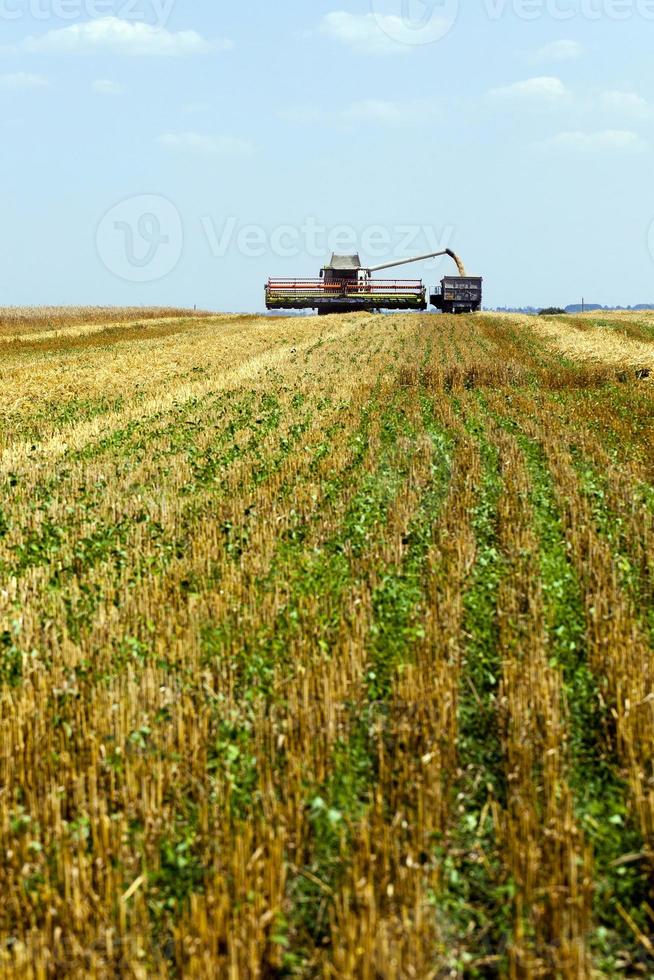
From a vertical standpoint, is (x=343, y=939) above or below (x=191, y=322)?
below

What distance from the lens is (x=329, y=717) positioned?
4938mm

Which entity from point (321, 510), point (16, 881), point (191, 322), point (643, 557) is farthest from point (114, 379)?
point (191, 322)

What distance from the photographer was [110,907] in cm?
356

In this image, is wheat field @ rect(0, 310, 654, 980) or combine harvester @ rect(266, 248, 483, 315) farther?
combine harvester @ rect(266, 248, 483, 315)

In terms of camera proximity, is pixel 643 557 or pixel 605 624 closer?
pixel 605 624

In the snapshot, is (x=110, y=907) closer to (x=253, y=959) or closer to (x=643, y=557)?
(x=253, y=959)

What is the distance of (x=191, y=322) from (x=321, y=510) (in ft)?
172

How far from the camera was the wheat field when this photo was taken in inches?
137

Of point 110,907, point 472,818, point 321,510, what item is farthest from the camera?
point 321,510

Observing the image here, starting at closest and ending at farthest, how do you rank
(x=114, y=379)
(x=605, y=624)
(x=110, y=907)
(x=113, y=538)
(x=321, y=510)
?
(x=110, y=907) → (x=605, y=624) → (x=113, y=538) → (x=321, y=510) → (x=114, y=379)

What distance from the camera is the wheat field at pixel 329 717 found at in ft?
11.4

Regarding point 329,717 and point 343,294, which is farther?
point 343,294

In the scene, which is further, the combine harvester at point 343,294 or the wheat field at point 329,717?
the combine harvester at point 343,294

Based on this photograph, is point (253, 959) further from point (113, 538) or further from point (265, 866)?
point (113, 538)
